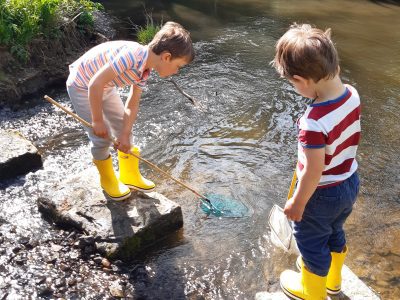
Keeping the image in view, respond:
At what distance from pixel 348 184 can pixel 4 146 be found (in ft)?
9.71

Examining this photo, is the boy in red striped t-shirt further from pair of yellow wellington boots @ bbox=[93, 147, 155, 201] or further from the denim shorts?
pair of yellow wellington boots @ bbox=[93, 147, 155, 201]

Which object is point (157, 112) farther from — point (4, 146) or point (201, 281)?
point (201, 281)

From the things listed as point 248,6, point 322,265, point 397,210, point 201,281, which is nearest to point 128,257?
point 201,281

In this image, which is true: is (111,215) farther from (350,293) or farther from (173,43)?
(350,293)

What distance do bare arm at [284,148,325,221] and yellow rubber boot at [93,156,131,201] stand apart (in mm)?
1445

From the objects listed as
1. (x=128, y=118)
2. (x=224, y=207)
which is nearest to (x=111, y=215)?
(x=128, y=118)

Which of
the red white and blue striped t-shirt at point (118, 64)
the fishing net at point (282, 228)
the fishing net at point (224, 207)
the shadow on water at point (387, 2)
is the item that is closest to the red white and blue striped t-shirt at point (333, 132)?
the fishing net at point (282, 228)

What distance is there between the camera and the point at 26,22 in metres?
5.22

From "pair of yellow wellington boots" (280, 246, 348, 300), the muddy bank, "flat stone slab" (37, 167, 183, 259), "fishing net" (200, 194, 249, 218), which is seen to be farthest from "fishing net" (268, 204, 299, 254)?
the muddy bank

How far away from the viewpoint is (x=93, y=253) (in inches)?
117

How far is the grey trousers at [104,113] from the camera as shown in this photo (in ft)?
9.76

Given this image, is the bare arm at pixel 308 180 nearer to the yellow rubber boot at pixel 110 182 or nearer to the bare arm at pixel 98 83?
the bare arm at pixel 98 83

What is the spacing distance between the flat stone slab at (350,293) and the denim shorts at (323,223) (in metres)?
0.35

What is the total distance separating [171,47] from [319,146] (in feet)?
3.62
